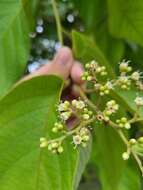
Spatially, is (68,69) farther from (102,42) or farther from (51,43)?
(51,43)

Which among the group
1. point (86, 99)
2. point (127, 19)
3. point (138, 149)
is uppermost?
point (127, 19)

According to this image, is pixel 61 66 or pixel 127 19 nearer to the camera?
pixel 61 66

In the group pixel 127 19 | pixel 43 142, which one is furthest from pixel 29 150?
pixel 127 19

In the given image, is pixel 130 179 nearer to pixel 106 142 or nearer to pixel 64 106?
pixel 106 142

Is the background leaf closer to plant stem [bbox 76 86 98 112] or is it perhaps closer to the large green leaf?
the large green leaf

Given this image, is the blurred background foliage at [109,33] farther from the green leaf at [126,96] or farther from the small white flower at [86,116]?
the small white flower at [86,116]
